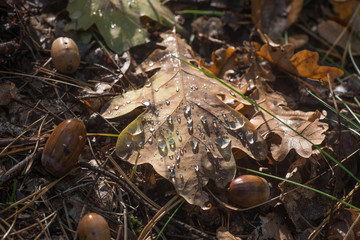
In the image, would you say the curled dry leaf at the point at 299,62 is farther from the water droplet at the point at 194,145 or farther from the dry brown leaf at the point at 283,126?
the water droplet at the point at 194,145

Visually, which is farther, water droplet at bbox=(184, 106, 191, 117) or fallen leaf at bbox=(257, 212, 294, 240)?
water droplet at bbox=(184, 106, 191, 117)

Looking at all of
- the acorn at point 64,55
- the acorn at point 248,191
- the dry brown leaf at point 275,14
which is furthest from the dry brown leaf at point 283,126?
the acorn at point 64,55

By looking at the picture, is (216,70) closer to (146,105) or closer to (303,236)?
(146,105)

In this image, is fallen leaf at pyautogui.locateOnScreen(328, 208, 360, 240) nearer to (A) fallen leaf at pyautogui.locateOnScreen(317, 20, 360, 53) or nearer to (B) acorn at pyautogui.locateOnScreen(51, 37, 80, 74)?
(A) fallen leaf at pyautogui.locateOnScreen(317, 20, 360, 53)

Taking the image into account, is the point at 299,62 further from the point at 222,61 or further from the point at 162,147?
the point at 162,147

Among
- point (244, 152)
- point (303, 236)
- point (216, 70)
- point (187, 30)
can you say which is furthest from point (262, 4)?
point (303, 236)

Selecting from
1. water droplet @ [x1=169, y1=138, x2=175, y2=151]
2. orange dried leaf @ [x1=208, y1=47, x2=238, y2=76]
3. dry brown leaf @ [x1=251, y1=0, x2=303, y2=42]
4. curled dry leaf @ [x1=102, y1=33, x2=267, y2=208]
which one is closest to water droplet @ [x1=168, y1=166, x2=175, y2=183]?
curled dry leaf @ [x1=102, y1=33, x2=267, y2=208]
